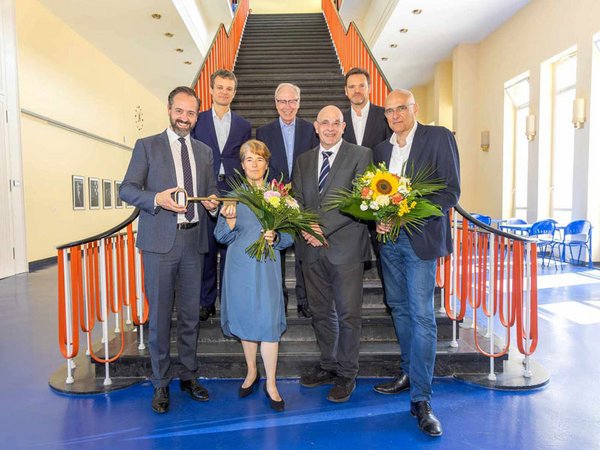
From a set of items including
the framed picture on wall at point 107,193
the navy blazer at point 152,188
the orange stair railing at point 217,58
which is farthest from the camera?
the framed picture on wall at point 107,193

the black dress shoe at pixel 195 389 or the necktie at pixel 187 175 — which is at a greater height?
the necktie at pixel 187 175

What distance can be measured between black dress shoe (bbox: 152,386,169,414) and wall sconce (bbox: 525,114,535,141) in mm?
9227

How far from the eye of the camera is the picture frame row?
10266 millimetres

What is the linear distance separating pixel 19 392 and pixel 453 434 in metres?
2.76

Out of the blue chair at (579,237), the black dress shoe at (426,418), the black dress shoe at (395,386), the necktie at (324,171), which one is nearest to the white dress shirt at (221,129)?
the necktie at (324,171)

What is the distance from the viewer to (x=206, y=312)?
3.51 metres

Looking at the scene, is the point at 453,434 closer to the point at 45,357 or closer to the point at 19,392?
the point at 19,392

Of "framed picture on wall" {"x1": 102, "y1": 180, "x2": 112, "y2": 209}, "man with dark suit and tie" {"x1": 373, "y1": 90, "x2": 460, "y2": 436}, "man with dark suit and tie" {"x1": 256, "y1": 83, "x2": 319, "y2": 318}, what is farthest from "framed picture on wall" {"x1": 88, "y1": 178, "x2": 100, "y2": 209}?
"man with dark suit and tie" {"x1": 373, "y1": 90, "x2": 460, "y2": 436}

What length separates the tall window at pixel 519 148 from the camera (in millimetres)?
10469

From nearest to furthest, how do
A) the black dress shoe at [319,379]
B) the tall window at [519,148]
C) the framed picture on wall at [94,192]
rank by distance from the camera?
1. the black dress shoe at [319,379]
2. the tall window at [519,148]
3. the framed picture on wall at [94,192]

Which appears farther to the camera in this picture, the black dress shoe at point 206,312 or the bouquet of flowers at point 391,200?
the black dress shoe at point 206,312

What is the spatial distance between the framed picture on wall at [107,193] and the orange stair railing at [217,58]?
17.1 feet

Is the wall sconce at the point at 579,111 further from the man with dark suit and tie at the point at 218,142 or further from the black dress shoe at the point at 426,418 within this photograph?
the black dress shoe at the point at 426,418

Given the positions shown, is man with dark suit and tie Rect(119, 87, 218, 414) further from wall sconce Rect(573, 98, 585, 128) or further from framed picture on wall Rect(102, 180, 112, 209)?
framed picture on wall Rect(102, 180, 112, 209)
